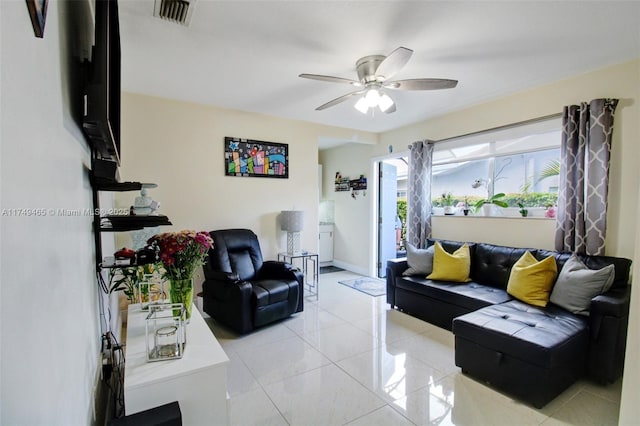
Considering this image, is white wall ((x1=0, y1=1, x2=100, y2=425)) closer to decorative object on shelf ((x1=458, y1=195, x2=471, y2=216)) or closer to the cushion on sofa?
the cushion on sofa

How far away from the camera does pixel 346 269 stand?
5.97 metres

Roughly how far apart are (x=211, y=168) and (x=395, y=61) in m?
2.66

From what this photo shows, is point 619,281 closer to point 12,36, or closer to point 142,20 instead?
point 12,36

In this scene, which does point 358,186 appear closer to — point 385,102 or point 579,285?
point 385,102

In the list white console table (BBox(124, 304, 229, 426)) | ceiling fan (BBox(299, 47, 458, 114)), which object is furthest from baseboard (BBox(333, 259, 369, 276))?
white console table (BBox(124, 304, 229, 426))

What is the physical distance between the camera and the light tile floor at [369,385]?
1.92 meters

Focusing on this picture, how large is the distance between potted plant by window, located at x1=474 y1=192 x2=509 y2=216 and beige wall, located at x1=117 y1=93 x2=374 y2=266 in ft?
7.45

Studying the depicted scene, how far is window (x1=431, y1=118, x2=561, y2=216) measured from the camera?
3.24 m

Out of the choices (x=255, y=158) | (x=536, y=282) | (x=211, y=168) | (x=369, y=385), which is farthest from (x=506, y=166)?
(x=211, y=168)

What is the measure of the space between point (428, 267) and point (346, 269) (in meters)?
2.52

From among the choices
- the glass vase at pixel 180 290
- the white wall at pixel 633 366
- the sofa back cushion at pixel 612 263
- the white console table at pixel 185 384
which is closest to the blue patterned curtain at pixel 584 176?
the sofa back cushion at pixel 612 263

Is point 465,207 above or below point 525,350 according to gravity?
above

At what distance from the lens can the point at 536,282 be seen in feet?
8.82

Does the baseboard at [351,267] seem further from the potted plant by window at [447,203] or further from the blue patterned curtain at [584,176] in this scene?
the blue patterned curtain at [584,176]
